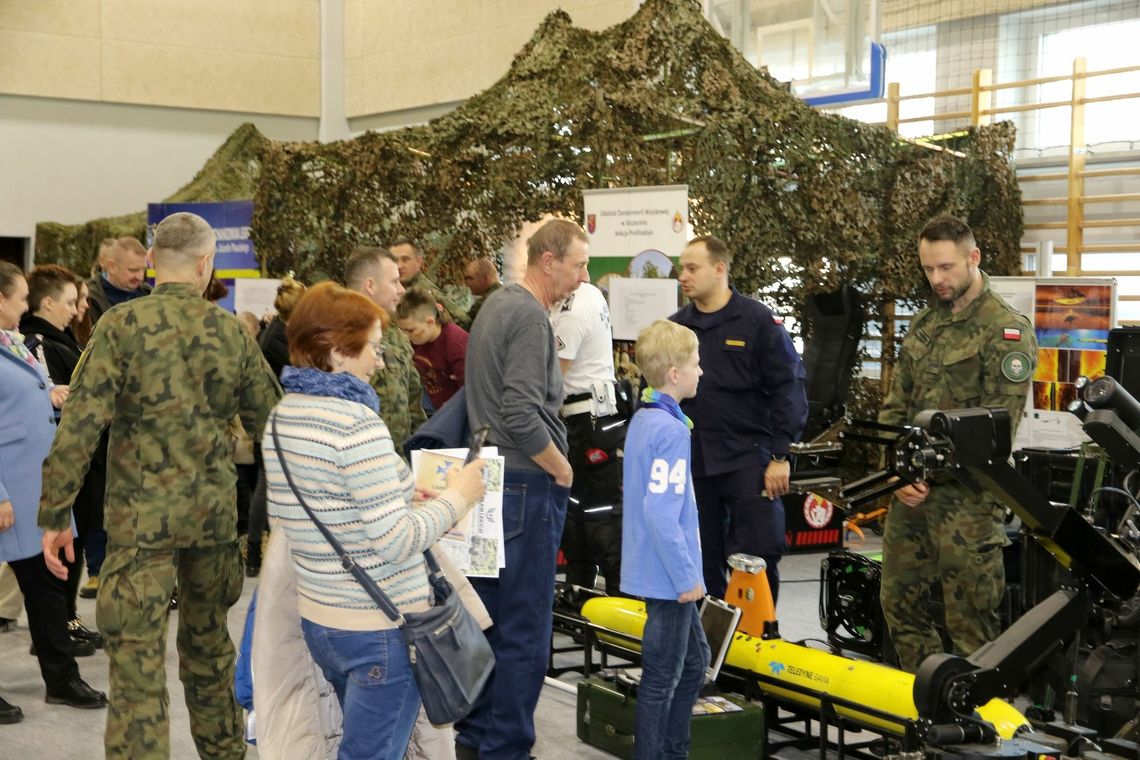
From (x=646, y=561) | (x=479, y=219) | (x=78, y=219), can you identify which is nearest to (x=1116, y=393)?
(x=646, y=561)

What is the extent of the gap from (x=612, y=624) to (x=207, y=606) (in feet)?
5.30

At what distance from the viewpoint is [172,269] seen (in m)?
3.12

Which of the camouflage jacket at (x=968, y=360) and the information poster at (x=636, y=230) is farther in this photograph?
the information poster at (x=636, y=230)

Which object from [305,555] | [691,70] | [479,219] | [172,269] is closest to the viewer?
[305,555]

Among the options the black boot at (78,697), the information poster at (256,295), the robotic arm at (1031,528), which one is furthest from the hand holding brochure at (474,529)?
the information poster at (256,295)

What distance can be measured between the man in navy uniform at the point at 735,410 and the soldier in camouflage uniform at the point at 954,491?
48cm

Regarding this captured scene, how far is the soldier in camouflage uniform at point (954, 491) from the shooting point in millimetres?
3824

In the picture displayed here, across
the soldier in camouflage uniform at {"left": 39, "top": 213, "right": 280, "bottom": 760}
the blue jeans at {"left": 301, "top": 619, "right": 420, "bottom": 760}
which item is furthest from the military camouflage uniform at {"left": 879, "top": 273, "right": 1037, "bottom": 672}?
the soldier in camouflage uniform at {"left": 39, "top": 213, "right": 280, "bottom": 760}

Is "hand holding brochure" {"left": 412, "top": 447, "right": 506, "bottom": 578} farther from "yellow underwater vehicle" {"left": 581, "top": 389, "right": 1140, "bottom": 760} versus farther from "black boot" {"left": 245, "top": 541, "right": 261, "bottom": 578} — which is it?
"black boot" {"left": 245, "top": 541, "right": 261, "bottom": 578}

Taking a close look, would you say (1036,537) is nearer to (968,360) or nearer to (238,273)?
(968,360)

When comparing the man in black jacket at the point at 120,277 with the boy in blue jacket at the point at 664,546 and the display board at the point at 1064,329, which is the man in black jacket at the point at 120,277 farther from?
the display board at the point at 1064,329

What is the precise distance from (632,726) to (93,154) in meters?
11.7

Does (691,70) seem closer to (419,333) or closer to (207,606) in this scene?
(419,333)

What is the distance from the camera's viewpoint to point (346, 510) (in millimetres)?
2301
